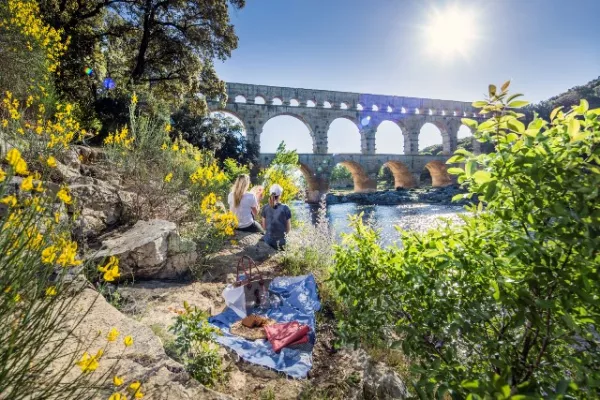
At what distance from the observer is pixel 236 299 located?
326 centimetres

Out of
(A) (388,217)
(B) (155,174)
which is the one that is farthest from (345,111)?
(B) (155,174)

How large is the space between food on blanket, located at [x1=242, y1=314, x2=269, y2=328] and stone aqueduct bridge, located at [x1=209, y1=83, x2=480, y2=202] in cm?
2396

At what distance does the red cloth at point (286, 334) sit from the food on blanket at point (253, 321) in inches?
6.9

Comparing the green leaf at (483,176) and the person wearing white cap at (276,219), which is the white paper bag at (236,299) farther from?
the green leaf at (483,176)

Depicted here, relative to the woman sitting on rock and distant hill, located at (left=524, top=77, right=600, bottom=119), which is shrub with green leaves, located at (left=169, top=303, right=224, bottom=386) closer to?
the woman sitting on rock

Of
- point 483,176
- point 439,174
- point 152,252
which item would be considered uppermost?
point 439,174

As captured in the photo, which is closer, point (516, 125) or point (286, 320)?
point (516, 125)

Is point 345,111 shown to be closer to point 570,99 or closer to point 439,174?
point 439,174

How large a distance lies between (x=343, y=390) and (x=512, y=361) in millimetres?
1326

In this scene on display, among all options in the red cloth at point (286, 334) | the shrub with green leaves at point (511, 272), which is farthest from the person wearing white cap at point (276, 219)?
the shrub with green leaves at point (511, 272)

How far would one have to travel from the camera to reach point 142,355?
174cm

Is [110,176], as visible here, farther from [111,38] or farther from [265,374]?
[111,38]

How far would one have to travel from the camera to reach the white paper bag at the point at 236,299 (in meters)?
3.24

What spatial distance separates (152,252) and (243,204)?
94.0 inches
